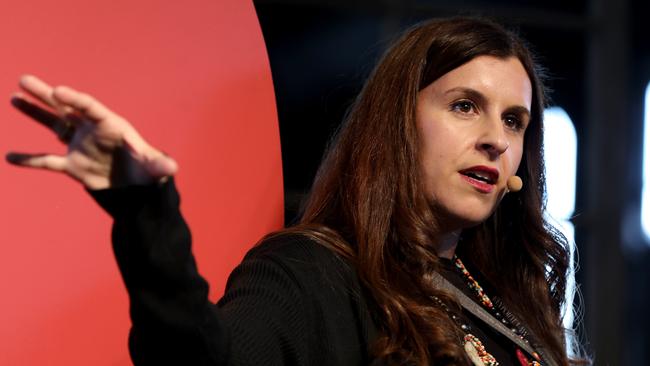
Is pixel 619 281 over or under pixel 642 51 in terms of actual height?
under

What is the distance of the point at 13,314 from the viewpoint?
4.15 feet

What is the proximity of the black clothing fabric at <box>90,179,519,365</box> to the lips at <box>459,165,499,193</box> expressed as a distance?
0.21m

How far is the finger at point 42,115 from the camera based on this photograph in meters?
0.95

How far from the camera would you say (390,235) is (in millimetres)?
1543

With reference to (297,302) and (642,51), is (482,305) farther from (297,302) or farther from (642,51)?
(642,51)

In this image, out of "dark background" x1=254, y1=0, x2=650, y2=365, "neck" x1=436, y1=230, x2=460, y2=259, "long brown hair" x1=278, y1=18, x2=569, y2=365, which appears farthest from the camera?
"dark background" x1=254, y1=0, x2=650, y2=365

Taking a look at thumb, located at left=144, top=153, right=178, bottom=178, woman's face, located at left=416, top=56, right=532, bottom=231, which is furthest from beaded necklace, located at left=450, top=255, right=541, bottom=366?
thumb, located at left=144, top=153, right=178, bottom=178

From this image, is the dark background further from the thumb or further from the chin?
the thumb

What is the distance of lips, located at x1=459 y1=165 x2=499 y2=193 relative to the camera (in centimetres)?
162

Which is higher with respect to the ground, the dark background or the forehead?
the forehead

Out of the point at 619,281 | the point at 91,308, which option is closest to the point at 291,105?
the point at 619,281

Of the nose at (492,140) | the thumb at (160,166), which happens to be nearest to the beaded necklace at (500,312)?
the nose at (492,140)

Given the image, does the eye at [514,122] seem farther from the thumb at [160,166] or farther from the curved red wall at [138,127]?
the thumb at [160,166]

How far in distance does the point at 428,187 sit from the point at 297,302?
15.8 inches
